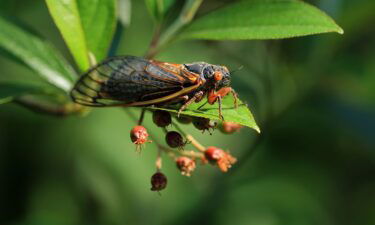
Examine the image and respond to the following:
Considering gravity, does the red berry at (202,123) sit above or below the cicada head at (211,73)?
below

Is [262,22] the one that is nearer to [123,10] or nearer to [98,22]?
[98,22]

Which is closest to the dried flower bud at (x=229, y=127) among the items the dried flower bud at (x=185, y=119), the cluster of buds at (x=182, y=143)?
the cluster of buds at (x=182, y=143)

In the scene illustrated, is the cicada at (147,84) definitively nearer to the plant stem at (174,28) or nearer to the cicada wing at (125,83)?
the cicada wing at (125,83)

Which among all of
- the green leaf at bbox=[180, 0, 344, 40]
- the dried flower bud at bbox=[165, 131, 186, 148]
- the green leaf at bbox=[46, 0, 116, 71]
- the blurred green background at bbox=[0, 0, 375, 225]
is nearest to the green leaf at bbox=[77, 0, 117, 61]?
the green leaf at bbox=[46, 0, 116, 71]

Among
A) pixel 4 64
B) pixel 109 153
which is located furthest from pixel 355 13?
pixel 4 64

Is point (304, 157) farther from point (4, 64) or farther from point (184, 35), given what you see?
point (4, 64)
